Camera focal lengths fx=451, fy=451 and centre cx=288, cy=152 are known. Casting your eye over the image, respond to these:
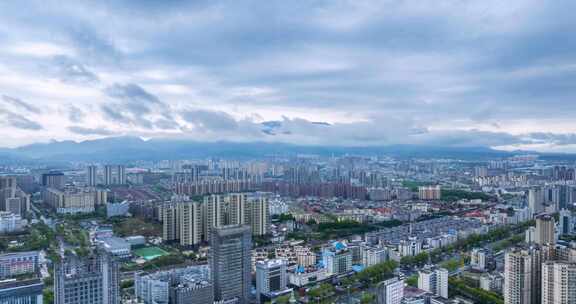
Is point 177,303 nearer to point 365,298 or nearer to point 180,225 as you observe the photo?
point 365,298

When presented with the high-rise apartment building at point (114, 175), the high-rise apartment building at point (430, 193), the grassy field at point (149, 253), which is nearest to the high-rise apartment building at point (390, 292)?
the grassy field at point (149, 253)

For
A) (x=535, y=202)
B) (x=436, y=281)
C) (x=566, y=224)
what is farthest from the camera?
(x=535, y=202)

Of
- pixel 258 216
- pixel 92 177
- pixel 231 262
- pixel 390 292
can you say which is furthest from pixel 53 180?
pixel 390 292

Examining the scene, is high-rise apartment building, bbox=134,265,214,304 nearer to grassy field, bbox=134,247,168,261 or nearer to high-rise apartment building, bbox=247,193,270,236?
grassy field, bbox=134,247,168,261

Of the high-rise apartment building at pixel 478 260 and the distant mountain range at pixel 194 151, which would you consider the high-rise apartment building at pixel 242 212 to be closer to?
the high-rise apartment building at pixel 478 260

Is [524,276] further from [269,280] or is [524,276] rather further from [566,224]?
[566,224]

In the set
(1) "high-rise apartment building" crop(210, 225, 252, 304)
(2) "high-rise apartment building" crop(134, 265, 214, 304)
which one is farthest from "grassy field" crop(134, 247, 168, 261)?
(1) "high-rise apartment building" crop(210, 225, 252, 304)
